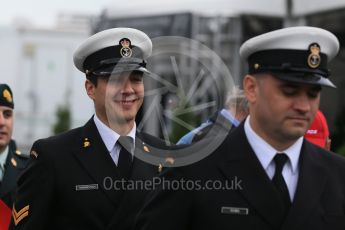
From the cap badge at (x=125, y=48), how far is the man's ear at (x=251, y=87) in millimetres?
1118

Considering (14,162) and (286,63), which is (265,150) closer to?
(286,63)

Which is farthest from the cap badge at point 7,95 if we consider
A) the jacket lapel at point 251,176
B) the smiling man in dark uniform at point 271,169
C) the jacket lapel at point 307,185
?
the jacket lapel at point 307,185

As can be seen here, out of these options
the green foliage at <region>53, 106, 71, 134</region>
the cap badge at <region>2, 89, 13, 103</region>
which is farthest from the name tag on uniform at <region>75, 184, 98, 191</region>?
the green foliage at <region>53, 106, 71, 134</region>

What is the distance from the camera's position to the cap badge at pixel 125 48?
13.8 ft

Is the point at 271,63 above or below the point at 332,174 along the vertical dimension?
above

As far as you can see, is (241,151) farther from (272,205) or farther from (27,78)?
(27,78)

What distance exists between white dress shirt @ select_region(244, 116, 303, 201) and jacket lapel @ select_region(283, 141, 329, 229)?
3cm

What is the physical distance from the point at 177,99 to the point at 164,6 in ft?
30.6

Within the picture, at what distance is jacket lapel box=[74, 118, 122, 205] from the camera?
3951mm

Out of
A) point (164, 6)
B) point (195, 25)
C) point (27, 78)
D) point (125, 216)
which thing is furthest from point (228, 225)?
point (27, 78)

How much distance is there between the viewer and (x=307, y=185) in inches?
122

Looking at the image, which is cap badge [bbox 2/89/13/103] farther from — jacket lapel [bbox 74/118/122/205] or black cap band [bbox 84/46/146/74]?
jacket lapel [bbox 74/118/122/205]

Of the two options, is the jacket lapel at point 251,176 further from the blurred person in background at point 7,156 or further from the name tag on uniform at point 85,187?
the blurred person in background at point 7,156

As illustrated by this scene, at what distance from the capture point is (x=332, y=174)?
10.5 feet
